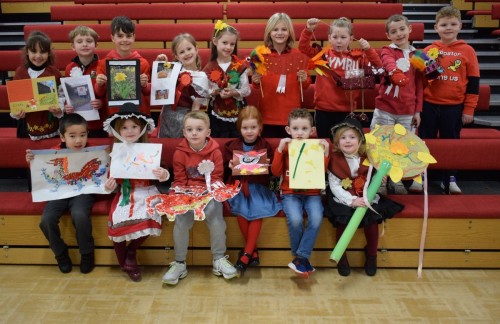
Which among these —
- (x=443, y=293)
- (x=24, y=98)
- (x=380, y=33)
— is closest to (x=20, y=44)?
(x=24, y=98)

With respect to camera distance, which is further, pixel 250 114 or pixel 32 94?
pixel 32 94

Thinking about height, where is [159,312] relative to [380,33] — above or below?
below

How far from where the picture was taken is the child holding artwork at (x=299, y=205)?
7.50 ft

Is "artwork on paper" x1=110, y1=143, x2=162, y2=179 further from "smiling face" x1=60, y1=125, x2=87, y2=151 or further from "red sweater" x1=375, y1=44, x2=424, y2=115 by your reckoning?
"red sweater" x1=375, y1=44, x2=424, y2=115

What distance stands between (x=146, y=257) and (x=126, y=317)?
1.57ft

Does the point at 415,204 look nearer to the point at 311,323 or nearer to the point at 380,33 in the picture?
the point at 311,323

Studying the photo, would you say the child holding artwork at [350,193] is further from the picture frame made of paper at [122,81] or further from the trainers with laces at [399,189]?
the picture frame made of paper at [122,81]

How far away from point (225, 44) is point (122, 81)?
2.04 ft

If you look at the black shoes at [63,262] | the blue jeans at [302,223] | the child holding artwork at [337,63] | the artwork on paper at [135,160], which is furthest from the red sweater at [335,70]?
the black shoes at [63,262]

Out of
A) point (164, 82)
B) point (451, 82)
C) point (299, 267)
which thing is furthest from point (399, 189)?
point (164, 82)

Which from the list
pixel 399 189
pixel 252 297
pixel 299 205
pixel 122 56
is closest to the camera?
pixel 252 297

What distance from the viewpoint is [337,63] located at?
9.00ft

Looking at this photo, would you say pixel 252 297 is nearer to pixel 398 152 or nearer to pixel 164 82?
pixel 398 152

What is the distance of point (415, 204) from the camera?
2.49 m
